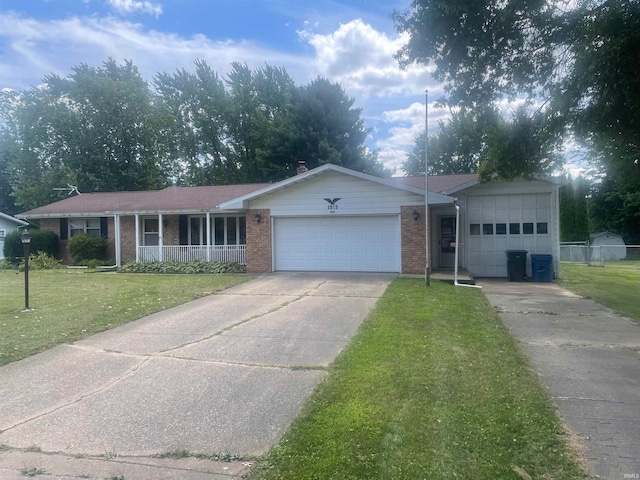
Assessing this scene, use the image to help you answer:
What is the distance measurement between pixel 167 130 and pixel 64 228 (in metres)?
19.7

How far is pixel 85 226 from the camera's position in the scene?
21.1m

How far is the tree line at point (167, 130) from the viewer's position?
32531 millimetres

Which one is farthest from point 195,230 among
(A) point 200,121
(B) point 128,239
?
(A) point 200,121

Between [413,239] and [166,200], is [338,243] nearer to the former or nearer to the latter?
[413,239]

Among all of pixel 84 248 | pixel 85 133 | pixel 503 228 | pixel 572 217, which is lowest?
pixel 84 248

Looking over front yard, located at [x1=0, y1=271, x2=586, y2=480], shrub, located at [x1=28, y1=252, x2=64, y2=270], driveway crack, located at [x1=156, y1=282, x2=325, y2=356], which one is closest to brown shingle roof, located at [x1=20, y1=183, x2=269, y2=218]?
shrub, located at [x1=28, y1=252, x2=64, y2=270]

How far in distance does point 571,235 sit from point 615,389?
108 feet

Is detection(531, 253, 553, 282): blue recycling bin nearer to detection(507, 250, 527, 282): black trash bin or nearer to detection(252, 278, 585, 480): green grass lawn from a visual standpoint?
detection(507, 250, 527, 282): black trash bin

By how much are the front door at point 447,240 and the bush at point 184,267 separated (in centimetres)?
732

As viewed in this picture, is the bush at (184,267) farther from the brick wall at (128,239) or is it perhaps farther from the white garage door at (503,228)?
the white garage door at (503,228)

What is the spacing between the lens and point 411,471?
3100 mm

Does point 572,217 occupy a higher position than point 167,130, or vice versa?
point 167,130

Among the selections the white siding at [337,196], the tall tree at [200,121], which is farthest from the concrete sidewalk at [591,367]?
the tall tree at [200,121]

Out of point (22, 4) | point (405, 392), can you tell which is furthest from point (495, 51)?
point (22, 4)
